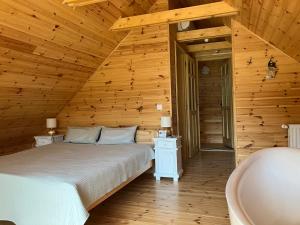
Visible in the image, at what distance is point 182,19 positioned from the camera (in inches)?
Answer: 150

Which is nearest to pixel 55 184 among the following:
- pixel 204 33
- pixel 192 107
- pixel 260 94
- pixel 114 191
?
pixel 114 191

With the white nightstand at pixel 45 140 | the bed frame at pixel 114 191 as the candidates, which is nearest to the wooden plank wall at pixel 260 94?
the bed frame at pixel 114 191

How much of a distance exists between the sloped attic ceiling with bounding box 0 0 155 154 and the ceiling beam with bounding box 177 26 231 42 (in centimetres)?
91

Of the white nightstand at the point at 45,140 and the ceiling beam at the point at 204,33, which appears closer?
the ceiling beam at the point at 204,33

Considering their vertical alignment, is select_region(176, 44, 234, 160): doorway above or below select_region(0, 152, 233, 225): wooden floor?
above

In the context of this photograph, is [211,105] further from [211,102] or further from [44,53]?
[44,53]

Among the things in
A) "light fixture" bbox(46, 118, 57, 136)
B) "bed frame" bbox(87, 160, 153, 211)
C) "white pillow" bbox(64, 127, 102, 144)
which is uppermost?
"light fixture" bbox(46, 118, 57, 136)

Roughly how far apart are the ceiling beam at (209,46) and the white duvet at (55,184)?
11.1 ft

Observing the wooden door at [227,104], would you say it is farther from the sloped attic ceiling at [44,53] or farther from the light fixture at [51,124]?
the light fixture at [51,124]

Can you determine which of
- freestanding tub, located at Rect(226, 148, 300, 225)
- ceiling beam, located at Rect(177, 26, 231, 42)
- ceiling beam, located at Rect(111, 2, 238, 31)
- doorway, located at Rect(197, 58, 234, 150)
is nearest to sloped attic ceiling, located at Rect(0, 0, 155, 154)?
ceiling beam, located at Rect(111, 2, 238, 31)

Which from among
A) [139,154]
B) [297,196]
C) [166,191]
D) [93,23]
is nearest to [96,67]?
[93,23]

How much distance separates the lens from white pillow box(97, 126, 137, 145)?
14.2ft

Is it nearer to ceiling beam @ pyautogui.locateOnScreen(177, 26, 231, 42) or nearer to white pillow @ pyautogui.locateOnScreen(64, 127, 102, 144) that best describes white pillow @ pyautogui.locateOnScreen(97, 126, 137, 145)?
white pillow @ pyautogui.locateOnScreen(64, 127, 102, 144)

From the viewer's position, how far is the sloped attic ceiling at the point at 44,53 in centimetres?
292
